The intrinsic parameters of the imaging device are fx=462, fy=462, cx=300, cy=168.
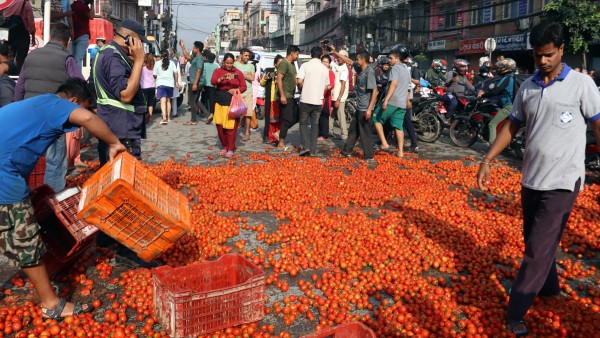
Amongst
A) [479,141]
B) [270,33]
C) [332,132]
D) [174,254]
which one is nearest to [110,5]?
[332,132]

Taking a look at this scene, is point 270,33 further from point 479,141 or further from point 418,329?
point 418,329

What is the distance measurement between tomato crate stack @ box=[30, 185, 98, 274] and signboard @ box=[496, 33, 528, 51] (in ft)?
95.3

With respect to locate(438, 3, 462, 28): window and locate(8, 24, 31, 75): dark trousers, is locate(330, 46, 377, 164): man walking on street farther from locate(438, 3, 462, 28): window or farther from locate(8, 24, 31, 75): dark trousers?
locate(438, 3, 462, 28): window

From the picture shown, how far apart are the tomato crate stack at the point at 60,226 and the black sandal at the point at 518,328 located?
352 cm

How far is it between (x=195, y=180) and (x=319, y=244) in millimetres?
3245

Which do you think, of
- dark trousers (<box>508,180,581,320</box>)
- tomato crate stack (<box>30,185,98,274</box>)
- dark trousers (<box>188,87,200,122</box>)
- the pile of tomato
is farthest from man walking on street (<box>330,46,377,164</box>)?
dark trousers (<box>188,87,200,122</box>)

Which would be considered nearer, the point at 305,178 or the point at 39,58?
the point at 39,58

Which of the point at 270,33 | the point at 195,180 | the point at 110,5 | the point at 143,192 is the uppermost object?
the point at 270,33

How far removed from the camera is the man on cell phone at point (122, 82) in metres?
4.76

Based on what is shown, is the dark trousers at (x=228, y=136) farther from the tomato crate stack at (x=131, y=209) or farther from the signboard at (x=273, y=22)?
the signboard at (x=273, y=22)

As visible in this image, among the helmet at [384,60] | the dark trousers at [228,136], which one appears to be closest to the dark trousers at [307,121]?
the dark trousers at [228,136]

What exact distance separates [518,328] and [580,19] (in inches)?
902

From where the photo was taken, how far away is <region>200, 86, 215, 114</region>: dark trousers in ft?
46.0

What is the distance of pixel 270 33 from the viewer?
98250 mm
